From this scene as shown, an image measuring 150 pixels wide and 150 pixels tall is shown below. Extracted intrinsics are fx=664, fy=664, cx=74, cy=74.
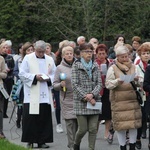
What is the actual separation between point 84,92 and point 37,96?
1.42 meters

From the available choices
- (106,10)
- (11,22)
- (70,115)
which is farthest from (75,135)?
(11,22)

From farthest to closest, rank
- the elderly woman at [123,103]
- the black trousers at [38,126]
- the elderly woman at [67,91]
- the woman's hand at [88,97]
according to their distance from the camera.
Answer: the black trousers at [38,126] < the elderly woman at [67,91] < the woman's hand at [88,97] < the elderly woman at [123,103]

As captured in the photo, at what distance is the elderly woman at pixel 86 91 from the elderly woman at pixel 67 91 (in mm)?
653

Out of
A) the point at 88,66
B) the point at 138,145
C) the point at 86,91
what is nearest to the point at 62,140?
the point at 138,145

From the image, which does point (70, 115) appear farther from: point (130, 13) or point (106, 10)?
point (130, 13)

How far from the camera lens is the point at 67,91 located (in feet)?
39.6

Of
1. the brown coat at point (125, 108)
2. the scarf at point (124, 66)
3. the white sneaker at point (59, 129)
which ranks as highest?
the scarf at point (124, 66)

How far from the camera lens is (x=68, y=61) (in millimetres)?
12219

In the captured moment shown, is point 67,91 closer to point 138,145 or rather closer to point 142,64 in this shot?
point 142,64

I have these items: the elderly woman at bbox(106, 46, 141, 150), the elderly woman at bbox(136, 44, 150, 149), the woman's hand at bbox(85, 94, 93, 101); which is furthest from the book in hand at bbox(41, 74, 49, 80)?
the elderly woman at bbox(136, 44, 150, 149)

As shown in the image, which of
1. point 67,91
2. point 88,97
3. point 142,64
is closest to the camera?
point 88,97

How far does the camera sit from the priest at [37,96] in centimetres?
1224

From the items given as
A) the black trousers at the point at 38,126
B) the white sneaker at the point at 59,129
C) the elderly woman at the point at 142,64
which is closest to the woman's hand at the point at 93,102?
the elderly woman at the point at 142,64

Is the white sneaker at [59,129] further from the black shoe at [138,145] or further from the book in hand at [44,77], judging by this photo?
the black shoe at [138,145]
